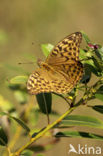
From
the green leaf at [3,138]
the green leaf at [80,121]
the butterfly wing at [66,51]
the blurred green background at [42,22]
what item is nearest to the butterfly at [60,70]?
the butterfly wing at [66,51]

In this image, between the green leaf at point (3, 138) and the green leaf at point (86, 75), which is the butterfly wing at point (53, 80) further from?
the green leaf at point (3, 138)

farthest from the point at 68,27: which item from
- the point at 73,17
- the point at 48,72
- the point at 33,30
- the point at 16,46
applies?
the point at 48,72

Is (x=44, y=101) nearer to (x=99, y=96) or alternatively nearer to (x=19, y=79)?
(x=19, y=79)

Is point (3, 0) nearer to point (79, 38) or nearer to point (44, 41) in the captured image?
point (44, 41)

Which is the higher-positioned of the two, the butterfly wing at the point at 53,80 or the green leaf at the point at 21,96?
→ the butterfly wing at the point at 53,80

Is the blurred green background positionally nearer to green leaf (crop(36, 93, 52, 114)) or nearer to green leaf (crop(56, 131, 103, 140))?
green leaf (crop(36, 93, 52, 114))

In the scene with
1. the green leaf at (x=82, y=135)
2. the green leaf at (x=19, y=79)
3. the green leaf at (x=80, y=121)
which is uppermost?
the green leaf at (x=19, y=79)

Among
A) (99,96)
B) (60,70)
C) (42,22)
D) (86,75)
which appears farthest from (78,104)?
(42,22)

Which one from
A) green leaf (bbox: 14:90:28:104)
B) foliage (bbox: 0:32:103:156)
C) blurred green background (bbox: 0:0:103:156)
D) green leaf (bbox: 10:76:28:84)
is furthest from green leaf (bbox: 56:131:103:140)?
blurred green background (bbox: 0:0:103:156)
